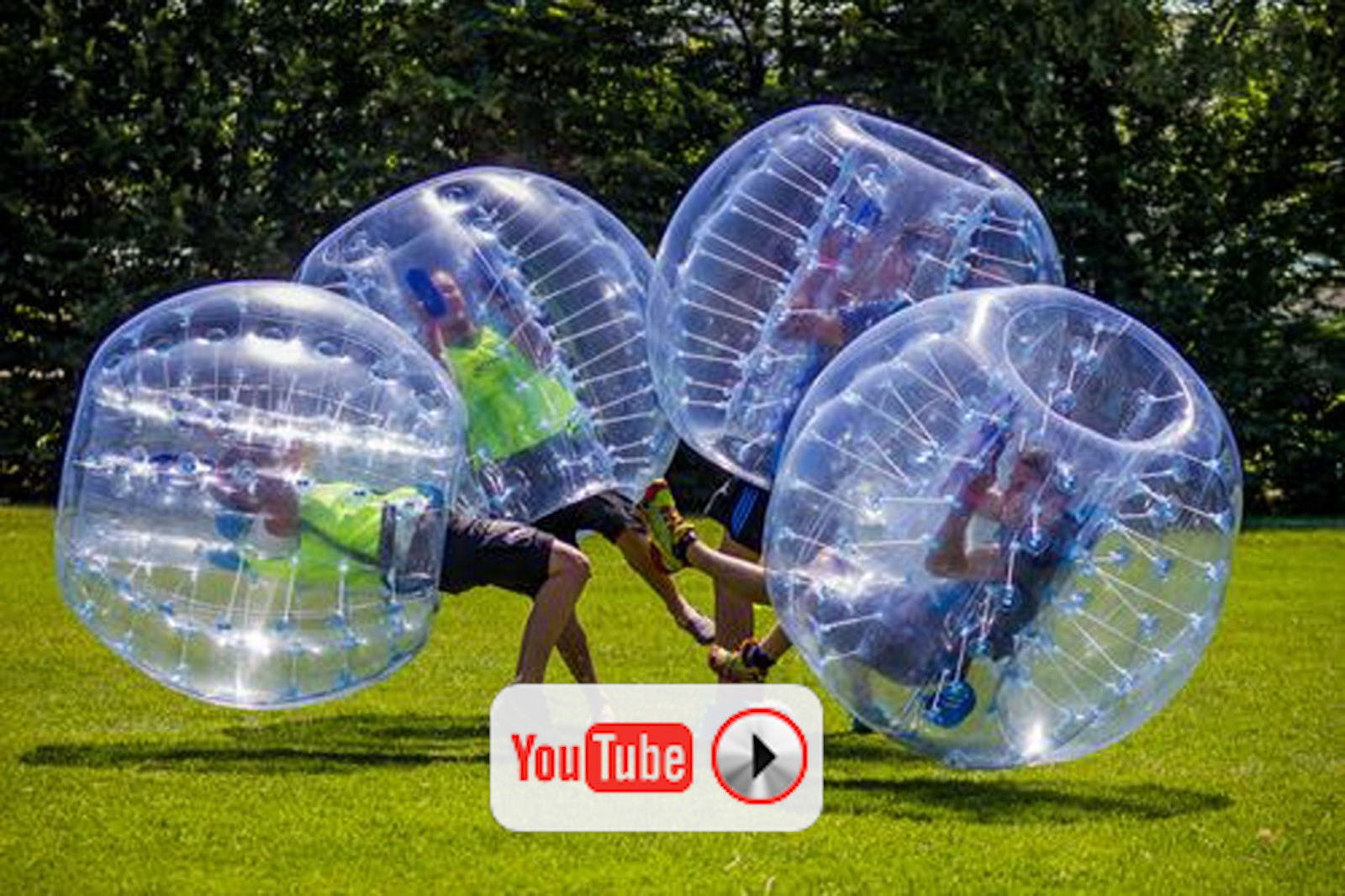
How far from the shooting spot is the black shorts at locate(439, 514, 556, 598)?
855cm

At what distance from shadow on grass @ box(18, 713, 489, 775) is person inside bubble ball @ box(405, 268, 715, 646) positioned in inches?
36.6

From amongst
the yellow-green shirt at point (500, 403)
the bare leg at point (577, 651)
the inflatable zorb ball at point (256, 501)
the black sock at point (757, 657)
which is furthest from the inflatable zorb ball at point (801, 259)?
the inflatable zorb ball at point (256, 501)

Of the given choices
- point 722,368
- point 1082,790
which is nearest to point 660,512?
point 722,368

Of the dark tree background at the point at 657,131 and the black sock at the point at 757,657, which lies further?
the dark tree background at the point at 657,131

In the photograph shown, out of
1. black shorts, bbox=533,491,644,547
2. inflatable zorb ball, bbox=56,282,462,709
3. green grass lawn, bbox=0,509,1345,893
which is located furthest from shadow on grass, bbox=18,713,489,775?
black shorts, bbox=533,491,644,547

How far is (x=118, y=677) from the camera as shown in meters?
10.9

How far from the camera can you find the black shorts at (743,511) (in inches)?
364

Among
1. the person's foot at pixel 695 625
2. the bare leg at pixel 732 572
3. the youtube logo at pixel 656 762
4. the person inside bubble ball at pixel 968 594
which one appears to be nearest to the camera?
the person inside bubble ball at pixel 968 594

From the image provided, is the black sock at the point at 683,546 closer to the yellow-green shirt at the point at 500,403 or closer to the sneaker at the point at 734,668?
the sneaker at the point at 734,668

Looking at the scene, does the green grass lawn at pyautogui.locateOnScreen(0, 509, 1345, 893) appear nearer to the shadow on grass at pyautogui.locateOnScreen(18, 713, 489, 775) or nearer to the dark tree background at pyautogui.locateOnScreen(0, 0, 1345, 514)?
the shadow on grass at pyautogui.locateOnScreen(18, 713, 489, 775)

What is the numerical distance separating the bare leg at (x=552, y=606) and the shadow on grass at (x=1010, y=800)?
1120 mm

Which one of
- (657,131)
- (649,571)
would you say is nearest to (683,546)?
(649,571)

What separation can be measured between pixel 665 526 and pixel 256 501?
5.95 ft

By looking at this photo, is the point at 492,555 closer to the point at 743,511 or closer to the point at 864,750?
the point at 743,511
